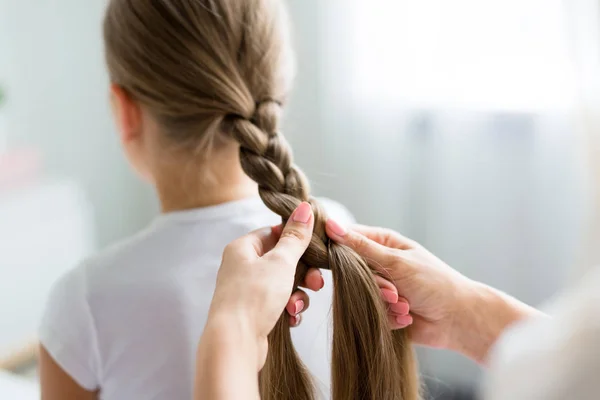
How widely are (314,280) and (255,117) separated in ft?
0.81

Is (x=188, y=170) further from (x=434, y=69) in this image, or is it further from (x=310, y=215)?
(x=434, y=69)

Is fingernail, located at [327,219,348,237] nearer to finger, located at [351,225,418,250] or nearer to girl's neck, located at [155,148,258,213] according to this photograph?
finger, located at [351,225,418,250]

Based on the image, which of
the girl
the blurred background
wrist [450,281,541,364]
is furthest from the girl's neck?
the blurred background

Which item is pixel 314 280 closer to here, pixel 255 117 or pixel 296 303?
pixel 296 303

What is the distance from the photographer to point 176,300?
2.98ft

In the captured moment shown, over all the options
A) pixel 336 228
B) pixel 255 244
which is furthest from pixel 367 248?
pixel 255 244

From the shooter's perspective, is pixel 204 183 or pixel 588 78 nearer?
pixel 588 78

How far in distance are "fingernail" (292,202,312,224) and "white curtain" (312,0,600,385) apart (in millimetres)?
753

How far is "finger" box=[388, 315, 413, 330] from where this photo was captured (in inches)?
35.8

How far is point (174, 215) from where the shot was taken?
96cm

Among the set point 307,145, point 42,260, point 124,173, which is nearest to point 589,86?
point 307,145

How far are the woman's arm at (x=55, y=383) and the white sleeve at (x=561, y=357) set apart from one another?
2.19ft

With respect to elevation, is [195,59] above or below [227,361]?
above

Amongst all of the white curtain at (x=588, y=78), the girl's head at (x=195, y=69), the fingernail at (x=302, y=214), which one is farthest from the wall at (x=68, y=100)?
the white curtain at (x=588, y=78)
